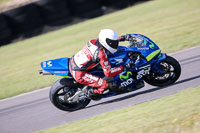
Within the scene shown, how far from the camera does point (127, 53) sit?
256 inches

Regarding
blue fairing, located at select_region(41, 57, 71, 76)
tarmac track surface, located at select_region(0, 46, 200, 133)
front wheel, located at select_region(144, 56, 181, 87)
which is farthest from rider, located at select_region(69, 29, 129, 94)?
front wheel, located at select_region(144, 56, 181, 87)

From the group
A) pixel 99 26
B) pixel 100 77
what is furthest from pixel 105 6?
pixel 100 77

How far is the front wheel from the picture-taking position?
6625 millimetres

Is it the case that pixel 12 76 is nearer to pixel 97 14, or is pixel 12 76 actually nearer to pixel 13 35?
pixel 13 35

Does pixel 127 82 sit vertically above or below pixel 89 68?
below

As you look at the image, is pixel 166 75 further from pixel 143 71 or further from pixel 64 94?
pixel 64 94

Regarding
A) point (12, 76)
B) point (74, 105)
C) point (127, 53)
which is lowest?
point (12, 76)

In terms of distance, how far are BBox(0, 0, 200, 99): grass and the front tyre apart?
267 centimetres

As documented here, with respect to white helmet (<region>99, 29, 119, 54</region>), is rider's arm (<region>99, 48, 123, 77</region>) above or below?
below

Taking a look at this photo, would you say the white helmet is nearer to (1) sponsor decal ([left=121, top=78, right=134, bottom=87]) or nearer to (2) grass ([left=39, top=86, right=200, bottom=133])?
(1) sponsor decal ([left=121, top=78, right=134, bottom=87])

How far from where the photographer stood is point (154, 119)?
476cm

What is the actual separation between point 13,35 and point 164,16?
27.9 ft

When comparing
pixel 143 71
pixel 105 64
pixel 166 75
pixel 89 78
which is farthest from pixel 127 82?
pixel 166 75

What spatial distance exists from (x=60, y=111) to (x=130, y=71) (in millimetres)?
1967
